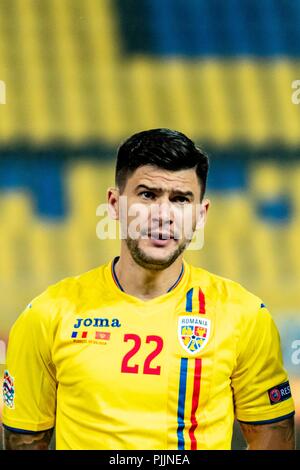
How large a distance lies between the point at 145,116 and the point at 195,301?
1582 mm

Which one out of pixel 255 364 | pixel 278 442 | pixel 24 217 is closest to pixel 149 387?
pixel 255 364

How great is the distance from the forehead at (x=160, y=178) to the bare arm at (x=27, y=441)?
73cm

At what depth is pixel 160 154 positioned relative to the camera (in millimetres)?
1790

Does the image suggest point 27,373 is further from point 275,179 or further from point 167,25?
point 167,25

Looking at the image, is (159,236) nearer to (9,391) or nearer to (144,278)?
(144,278)

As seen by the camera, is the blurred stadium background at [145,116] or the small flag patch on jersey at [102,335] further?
the blurred stadium background at [145,116]

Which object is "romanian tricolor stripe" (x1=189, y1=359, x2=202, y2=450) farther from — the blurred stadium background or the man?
the blurred stadium background

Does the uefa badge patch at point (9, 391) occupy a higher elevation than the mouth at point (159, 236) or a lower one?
lower

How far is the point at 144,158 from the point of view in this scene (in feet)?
5.91

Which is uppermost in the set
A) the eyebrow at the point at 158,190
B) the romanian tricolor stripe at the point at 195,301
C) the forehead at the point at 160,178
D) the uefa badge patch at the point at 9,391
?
the forehead at the point at 160,178

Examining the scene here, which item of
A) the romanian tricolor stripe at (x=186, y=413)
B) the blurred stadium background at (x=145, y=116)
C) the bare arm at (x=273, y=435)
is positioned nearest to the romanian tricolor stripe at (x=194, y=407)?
the romanian tricolor stripe at (x=186, y=413)

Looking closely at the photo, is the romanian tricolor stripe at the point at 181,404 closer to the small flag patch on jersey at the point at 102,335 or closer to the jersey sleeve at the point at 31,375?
the small flag patch on jersey at the point at 102,335

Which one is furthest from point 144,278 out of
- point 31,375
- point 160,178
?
point 31,375

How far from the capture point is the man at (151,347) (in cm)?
176
